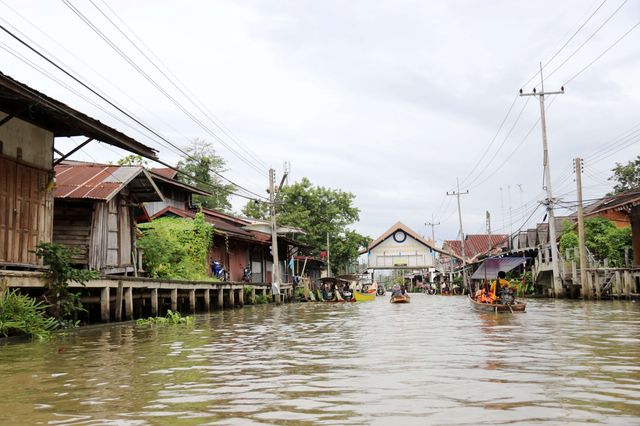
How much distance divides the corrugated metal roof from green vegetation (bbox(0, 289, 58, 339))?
6131 mm

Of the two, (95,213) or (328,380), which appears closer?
(328,380)

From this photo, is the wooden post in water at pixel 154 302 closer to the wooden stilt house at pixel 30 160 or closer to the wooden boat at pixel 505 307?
the wooden stilt house at pixel 30 160

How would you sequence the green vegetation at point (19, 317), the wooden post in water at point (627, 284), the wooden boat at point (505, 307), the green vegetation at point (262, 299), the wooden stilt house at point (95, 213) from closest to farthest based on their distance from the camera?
1. the green vegetation at point (19, 317)
2. the wooden stilt house at point (95, 213)
3. the wooden boat at point (505, 307)
4. the wooden post in water at point (627, 284)
5. the green vegetation at point (262, 299)

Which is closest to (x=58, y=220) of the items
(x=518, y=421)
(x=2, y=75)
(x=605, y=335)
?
(x=2, y=75)

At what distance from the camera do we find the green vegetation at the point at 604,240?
1505 inches

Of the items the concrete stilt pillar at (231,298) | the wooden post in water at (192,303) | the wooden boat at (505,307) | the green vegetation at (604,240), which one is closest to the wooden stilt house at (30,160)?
the wooden post in water at (192,303)

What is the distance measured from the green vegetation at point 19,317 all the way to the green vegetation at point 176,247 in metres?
10.9

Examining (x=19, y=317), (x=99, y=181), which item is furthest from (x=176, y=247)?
(x=19, y=317)

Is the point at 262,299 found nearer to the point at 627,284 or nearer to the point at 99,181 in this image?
the point at 99,181

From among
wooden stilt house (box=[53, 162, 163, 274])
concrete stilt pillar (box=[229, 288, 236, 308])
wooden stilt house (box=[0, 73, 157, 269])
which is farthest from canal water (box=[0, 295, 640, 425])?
concrete stilt pillar (box=[229, 288, 236, 308])

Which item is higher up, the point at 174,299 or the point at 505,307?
the point at 174,299

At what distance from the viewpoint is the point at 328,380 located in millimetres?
7383

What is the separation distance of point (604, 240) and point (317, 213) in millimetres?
25465

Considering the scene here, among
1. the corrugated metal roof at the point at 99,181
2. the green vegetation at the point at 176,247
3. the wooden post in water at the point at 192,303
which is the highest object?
the corrugated metal roof at the point at 99,181
